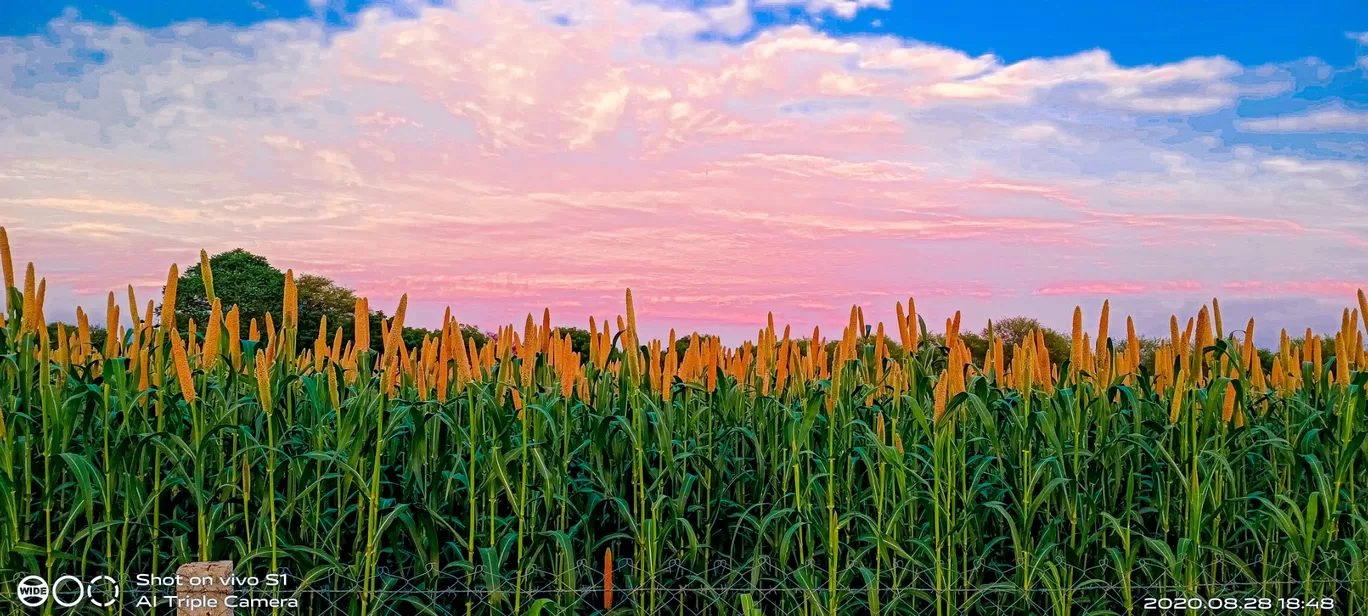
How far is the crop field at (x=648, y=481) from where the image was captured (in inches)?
141

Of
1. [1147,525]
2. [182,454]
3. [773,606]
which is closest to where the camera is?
[182,454]

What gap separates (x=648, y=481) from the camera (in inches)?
166

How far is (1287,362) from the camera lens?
504 cm

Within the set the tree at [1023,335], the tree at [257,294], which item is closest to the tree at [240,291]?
the tree at [257,294]

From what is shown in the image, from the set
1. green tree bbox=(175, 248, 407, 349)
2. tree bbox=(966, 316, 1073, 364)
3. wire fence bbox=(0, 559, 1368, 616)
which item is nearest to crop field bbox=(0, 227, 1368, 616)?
wire fence bbox=(0, 559, 1368, 616)

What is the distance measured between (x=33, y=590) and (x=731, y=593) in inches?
96.6

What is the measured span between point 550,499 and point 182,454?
1.35 meters

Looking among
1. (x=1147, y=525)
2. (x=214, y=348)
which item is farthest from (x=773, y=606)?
(x=214, y=348)

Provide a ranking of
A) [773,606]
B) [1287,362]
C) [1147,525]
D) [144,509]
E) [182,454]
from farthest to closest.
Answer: [1287,362], [1147,525], [773,606], [182,454], [144,509]

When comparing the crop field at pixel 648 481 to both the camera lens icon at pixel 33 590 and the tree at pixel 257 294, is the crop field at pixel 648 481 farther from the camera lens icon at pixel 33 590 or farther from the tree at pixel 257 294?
the tree at pixel 257 294

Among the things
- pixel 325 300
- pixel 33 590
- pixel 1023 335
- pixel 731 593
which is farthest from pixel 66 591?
pixel 325 300

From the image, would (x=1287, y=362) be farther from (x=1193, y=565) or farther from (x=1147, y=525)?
(x=1193, y=565)

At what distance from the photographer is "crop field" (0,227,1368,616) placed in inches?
141

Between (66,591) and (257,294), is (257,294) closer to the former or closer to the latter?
(257,294)
